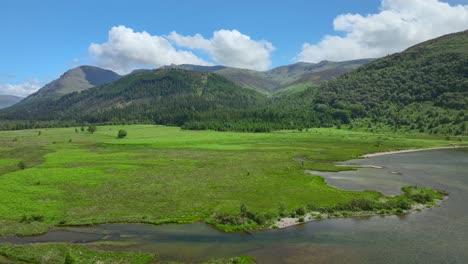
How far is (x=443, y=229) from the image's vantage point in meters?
61.9

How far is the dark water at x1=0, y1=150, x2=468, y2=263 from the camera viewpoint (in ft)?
167

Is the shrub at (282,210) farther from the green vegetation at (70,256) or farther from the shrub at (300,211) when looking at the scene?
the green vegetation at (70,256)

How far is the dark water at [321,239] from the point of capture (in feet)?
167

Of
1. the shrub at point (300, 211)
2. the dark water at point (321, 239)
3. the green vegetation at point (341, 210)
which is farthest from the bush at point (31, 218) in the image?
the shrub at point (300, 211)

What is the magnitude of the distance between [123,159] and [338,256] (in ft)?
348

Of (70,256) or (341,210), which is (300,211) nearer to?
(341,210)

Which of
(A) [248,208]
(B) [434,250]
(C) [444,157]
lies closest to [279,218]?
(A) [248,208]

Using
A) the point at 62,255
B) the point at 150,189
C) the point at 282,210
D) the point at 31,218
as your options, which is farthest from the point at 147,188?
the point at 62,255

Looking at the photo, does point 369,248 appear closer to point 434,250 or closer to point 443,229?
point 434,250

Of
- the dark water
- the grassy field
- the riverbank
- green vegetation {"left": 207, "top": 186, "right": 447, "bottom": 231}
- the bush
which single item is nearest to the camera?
the dark water

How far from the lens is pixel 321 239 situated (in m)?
57.7

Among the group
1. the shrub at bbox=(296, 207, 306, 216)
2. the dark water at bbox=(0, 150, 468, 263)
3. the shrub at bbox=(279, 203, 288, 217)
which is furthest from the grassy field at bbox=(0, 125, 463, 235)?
the dark water at bbox=(0, 150, 468, 263)

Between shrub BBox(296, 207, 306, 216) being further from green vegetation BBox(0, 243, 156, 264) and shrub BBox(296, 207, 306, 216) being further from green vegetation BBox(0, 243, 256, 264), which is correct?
green vegetation BBox(0, 243, 156, 264)

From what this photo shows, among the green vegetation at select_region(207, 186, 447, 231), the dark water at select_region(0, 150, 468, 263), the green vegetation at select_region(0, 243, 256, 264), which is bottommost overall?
the dark water at select_region(0, 150, 468, 263)
